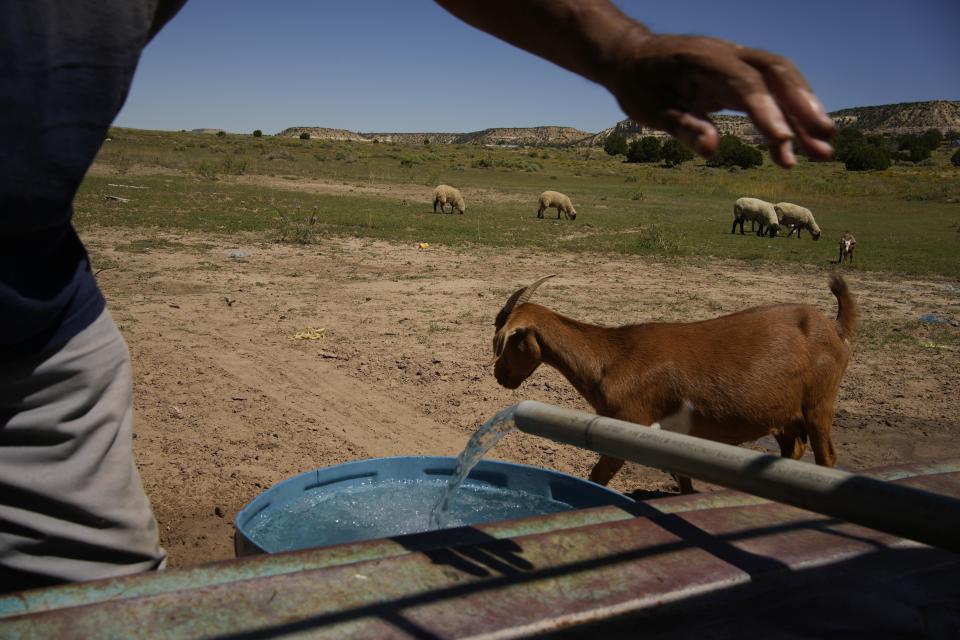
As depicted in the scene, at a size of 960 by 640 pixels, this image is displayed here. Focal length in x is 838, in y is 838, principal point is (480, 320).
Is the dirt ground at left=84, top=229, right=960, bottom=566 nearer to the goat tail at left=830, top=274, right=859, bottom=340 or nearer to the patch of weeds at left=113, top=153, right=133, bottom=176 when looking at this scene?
the goat tail at left=830, top=274, right=859, bottom=340

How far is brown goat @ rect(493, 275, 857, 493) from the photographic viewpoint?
4730mm

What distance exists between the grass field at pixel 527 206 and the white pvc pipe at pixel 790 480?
14116mm

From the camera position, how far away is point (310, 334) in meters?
8.32

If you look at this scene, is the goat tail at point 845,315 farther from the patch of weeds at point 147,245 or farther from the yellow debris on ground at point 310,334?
the patch of weeds at point 147,245

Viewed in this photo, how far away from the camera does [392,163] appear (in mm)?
52531

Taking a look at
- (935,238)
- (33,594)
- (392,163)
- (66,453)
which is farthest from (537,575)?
(392,163)

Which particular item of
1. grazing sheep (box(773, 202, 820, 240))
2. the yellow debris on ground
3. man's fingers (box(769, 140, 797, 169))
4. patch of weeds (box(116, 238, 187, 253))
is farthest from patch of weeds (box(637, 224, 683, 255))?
man's fingers (box(769, 140, 797, 169))

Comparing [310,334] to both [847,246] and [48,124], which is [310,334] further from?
[847,246]

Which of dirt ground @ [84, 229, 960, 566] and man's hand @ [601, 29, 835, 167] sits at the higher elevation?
man's hand @ [601, 29, 835, 167]

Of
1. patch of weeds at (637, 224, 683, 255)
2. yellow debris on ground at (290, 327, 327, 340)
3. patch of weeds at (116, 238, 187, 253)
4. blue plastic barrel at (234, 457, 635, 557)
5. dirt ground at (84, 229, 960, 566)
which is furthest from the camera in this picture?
patch of weeds at (637, 224, 683, 255)

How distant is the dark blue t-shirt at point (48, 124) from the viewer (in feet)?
4.46

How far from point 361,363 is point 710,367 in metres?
3.63

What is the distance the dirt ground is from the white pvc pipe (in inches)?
124

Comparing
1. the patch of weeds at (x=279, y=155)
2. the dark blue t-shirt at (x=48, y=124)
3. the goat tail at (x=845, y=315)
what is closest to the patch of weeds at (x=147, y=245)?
the goat tail at (x=845, y=315)
